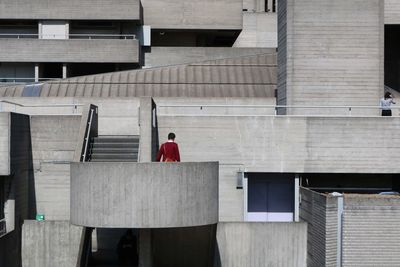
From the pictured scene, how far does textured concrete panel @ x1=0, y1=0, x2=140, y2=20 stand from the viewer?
42.7 metres

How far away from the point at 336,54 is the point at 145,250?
32.0 ft

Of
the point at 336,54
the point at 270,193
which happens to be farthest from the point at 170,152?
the point at 336,54

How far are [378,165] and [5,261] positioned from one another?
1158 cm

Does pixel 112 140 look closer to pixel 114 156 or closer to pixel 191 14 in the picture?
pixel 114 156

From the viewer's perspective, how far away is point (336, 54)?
2509 centimetres

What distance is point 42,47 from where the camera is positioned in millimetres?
42469

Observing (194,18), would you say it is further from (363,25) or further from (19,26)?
(363,25)

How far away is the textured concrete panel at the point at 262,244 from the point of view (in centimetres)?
2252

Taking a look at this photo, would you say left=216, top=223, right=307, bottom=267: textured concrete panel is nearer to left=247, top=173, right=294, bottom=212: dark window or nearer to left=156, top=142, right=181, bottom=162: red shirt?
left=247, top=173, right=294, bottom=212: dark window

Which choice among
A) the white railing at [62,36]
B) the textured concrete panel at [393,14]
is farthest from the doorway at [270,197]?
the white railing at [62,36]

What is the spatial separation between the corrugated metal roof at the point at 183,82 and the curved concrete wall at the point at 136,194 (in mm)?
13951

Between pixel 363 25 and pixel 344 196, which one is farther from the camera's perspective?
pixel 363 25

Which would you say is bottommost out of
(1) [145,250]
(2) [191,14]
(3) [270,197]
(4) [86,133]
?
(1) [145,250]

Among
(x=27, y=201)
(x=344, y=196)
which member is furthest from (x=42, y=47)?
(x=344, y=196)
